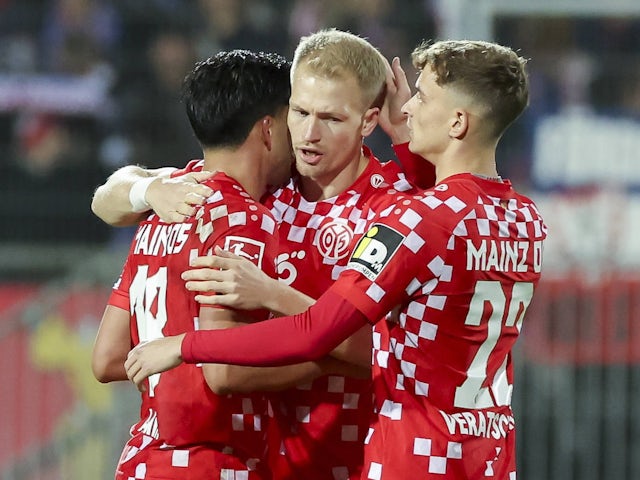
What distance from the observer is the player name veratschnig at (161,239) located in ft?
11.0

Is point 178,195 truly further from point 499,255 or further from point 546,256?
point 546,256

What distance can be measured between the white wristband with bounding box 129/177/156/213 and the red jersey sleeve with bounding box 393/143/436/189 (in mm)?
773

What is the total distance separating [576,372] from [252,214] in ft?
13.7

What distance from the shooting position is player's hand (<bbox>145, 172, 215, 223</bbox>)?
3.32 m

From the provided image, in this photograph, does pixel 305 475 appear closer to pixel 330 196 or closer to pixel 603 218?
pixel 330 196

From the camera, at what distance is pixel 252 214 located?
3.30 metres

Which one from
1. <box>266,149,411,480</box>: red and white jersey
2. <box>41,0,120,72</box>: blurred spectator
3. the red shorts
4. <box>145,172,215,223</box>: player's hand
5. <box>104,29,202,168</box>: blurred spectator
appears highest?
<box>41,0,120,72</box>: blurred spectator

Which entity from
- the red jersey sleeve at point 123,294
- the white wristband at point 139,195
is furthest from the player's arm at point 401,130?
the red jersey sleeve at point 123,294

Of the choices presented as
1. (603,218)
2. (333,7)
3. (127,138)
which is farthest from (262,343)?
(333,7)

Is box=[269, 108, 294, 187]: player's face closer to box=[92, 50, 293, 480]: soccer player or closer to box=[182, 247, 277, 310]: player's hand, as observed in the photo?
box=[92, 50, 293, 480]: soccer player

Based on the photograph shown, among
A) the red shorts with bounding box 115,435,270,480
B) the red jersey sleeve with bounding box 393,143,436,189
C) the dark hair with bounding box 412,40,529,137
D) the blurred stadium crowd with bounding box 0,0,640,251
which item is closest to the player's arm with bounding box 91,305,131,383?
the red shorts with bounding box 115,435,270,480

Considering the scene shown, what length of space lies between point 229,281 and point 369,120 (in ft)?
2.72

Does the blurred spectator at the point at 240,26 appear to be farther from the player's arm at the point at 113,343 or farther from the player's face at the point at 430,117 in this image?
the player's face at the point at 430,117

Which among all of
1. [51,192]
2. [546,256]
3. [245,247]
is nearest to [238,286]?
[245,247]
